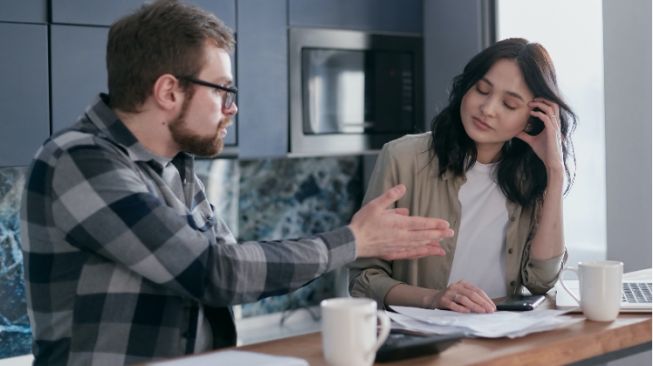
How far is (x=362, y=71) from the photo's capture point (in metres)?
3.65

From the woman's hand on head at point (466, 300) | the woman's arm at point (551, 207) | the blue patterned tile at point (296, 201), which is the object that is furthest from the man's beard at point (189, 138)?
the blue patterned tile at point (296, 201)

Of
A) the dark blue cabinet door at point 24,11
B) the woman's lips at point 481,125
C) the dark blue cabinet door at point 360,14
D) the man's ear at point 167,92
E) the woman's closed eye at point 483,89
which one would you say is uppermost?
the dark blue cabinet door at point 360,14

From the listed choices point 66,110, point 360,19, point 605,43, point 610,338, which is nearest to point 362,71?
point 360,19

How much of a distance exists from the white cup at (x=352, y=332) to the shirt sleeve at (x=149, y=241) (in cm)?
24

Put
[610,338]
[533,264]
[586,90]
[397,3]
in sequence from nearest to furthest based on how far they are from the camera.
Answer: [610,338] < [533,264] < [586,90] < [397,3]

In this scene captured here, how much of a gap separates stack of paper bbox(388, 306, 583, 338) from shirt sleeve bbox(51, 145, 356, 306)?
0.24 m

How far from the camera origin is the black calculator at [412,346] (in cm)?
147

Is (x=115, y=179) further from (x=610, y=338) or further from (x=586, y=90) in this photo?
(x=586, y=90)

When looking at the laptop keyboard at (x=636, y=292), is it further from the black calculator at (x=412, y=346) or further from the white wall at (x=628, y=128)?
the white wall at (x=628, y=128)

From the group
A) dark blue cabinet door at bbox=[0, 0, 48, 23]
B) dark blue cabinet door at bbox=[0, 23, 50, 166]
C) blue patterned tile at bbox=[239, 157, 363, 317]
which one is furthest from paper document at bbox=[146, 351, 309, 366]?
blue patterned tile at bbox=[239, 157, 363, 317]

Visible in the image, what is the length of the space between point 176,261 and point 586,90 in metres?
2.31

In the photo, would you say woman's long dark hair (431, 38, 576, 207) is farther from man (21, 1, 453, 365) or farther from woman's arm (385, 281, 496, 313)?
man (21, 1, 453, 365)

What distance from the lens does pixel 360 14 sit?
362 centimetres

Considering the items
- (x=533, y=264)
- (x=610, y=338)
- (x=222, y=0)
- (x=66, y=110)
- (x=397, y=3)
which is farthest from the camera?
(x=397, y=3)
